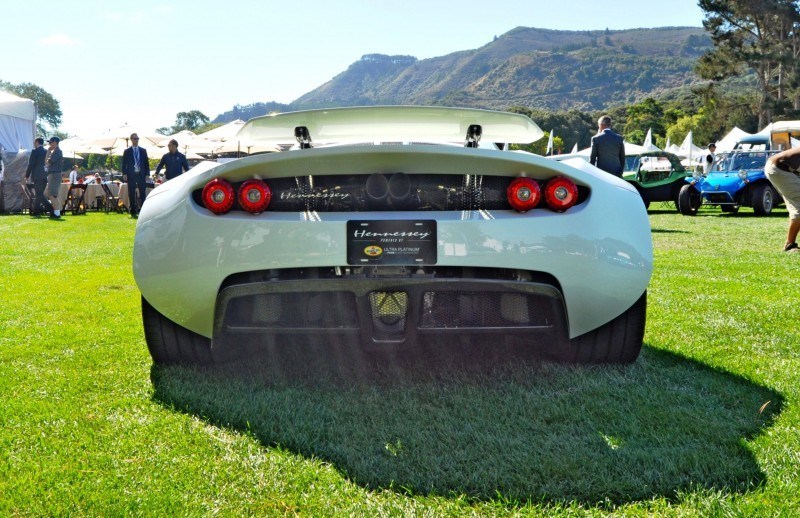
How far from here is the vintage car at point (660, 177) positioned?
15883mm

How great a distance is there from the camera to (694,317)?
3988 millimetres

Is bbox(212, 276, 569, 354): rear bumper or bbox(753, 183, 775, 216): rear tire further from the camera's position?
bbox(753, 183, 775, 216): rear tire

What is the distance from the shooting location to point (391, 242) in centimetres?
231

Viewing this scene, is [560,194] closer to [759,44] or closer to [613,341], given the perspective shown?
[613,341]

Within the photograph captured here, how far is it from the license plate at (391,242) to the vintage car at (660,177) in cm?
1444

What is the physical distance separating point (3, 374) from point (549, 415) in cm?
220

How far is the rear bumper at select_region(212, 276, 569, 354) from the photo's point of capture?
2336 mm

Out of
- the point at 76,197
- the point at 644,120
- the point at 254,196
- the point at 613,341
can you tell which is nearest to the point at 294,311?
the point at 254,196

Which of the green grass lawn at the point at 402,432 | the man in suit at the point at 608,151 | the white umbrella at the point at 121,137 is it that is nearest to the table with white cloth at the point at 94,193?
the white umbrella at the point at 121,137

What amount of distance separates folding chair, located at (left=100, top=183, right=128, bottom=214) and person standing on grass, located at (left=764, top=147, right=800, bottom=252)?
15.4m

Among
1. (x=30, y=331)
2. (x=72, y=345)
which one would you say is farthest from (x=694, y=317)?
(x=30, y=331)

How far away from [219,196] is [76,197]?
57.0ft

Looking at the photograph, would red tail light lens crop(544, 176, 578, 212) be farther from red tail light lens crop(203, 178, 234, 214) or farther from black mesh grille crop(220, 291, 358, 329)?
red tail light lens crop(203, 178, 234, 214)

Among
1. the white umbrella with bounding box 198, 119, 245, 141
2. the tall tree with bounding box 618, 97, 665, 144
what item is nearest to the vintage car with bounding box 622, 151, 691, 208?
the white umbrella with bounding box 198, 119, 245, 141
